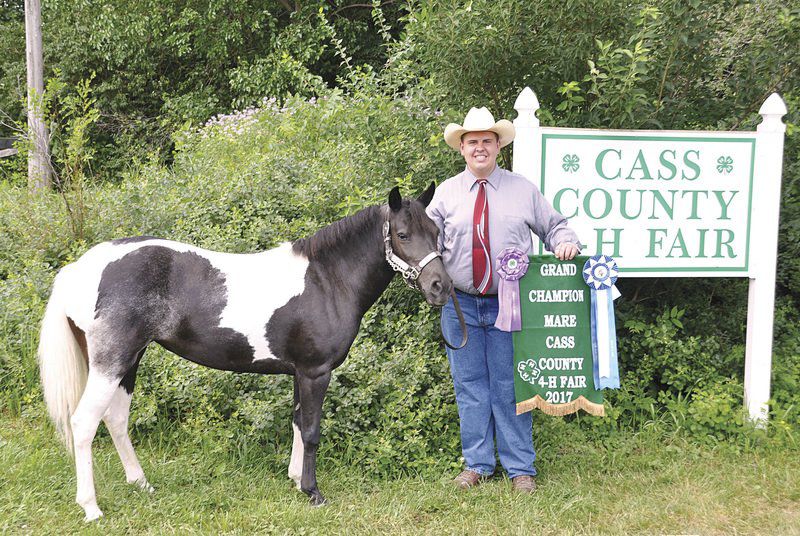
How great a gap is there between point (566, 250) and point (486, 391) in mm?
1004

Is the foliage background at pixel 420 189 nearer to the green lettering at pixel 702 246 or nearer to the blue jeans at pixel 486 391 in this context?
the blue jeans at pixel 486 391

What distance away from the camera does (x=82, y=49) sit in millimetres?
14133

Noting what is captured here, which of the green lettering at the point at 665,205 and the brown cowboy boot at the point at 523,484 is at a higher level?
the green lettering at the point at 665,205

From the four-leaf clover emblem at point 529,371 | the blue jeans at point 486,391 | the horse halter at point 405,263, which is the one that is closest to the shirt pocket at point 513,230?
the blue jeans at point 486,391

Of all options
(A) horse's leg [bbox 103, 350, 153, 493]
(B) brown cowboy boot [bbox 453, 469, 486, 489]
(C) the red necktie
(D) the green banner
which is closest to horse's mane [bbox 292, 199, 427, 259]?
(C) the red necktie

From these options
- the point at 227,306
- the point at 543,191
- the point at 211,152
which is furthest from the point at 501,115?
the point at 211,152

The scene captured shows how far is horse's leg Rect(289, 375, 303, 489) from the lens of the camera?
3.79 meters

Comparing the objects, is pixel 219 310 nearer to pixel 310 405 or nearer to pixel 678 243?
pixel 310 405

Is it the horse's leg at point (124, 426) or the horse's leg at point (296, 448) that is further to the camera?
the horse's leg at point (296, 448)

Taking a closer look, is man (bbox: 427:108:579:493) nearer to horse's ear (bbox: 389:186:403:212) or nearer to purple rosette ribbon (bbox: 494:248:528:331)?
purple rosette ribbon (bbox: 494:248:528:331)

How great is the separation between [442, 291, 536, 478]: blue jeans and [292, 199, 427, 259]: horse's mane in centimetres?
72

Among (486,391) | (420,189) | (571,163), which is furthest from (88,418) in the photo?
(571,163)

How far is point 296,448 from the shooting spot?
3852mm

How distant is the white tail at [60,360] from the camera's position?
3393 mm
